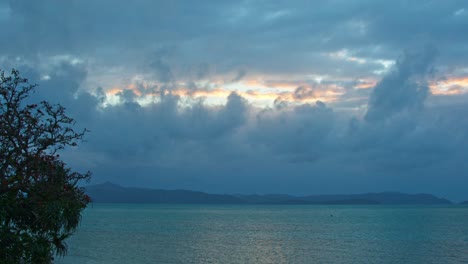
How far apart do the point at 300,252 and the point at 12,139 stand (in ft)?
173

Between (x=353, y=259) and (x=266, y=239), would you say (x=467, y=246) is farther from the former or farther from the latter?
(x=266, y=239)

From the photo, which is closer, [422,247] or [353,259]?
[353,259]

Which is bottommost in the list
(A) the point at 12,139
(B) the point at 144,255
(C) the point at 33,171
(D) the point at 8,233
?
(B) the point at 144,255

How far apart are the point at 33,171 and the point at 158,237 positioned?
A: 7103 centimetres

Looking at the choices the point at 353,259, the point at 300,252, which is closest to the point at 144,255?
the point at 300,252

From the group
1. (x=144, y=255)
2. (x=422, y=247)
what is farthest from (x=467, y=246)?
(x=144, y=255)

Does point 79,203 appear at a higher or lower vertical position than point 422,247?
higher

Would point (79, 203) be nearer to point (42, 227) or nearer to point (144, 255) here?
point (42, 227)

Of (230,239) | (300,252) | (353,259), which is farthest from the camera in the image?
(230,239)

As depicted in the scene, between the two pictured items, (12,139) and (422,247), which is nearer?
(12,139)

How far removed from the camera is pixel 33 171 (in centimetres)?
2220

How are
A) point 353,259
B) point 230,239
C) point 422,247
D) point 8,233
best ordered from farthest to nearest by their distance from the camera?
point 230,239 → point 422,247 → point 353,259 → point 8,233

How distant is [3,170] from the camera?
22.0 meters

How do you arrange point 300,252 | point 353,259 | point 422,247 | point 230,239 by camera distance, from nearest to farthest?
point 353,259
point 300,252
point 422,247
point 230,239
